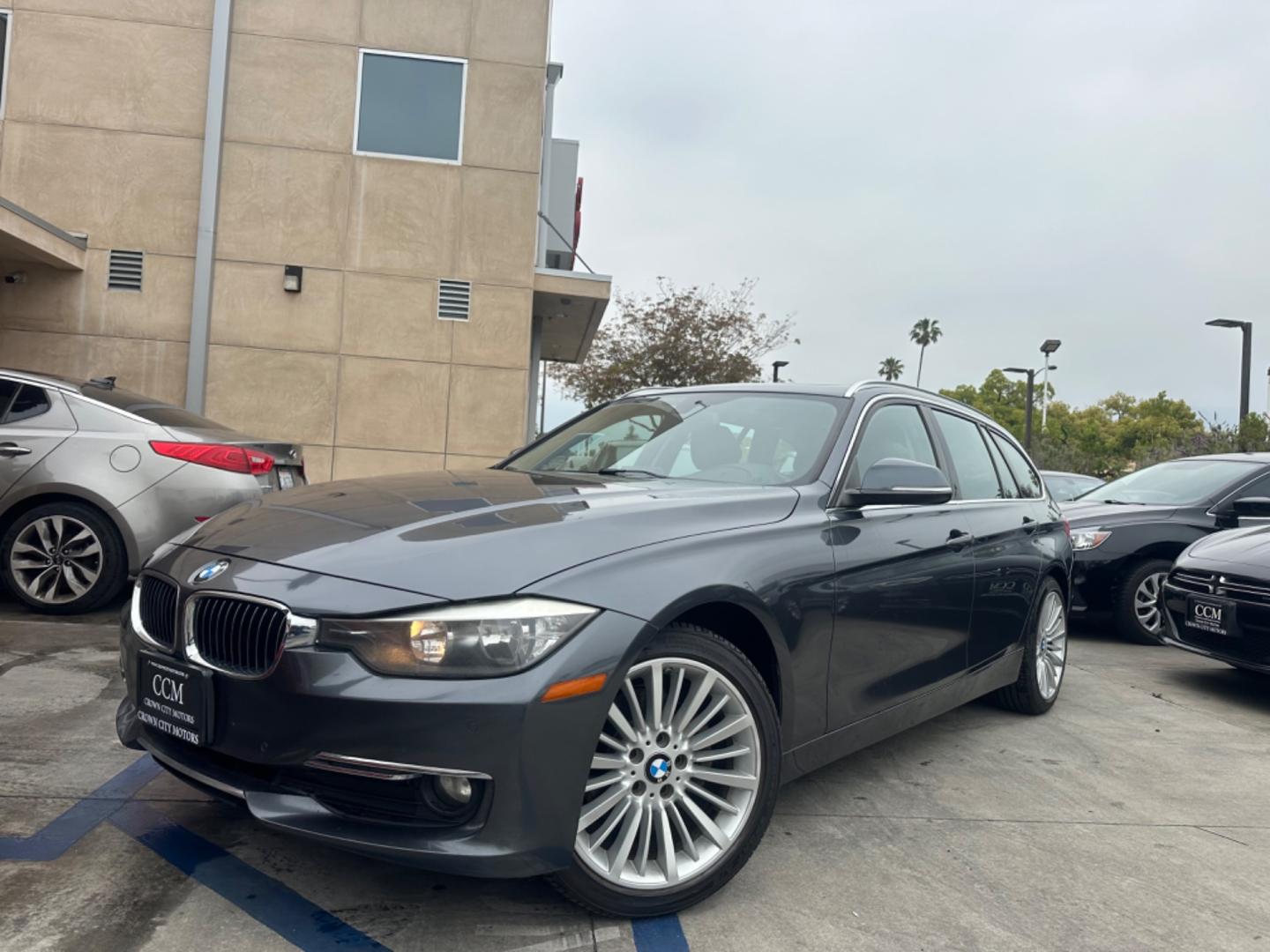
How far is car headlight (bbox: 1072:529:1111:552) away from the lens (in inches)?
309

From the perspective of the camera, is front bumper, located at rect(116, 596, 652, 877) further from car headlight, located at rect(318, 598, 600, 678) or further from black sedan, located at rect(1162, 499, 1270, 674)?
black sedan, located at rect(1162, 499, 1270, 674)

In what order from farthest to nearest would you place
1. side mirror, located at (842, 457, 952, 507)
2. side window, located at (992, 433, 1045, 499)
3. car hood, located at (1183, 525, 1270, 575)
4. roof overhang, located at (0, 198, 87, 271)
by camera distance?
1. roof overhang, located at (0, 198, 87, 271)
2. car hood, located at (1183, 525, 1270, 575)
3. side window, located at (992, 433, 1045, 499)
4. side mirror, located at (842, 457, 952, 507)

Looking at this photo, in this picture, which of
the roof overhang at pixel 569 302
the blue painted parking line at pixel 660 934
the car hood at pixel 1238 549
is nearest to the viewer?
the blue painted parking line at pixel 660 934

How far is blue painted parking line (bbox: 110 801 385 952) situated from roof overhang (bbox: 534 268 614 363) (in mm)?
9956

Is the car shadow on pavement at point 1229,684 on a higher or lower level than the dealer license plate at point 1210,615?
lower

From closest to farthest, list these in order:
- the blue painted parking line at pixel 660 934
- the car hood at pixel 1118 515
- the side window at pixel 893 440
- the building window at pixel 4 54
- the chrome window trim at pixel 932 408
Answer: the blue painted parking line at pixel 660 934
the chrome window trim at pixel 932 408
the side window at pixel 893 440
the car hood at pixel 1118 515
the building window at pixel 4 54

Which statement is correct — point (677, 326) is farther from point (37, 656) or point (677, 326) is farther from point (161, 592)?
point (161, 592)

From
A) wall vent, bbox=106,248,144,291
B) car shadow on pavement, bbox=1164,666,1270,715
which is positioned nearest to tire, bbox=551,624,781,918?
car shadow on pavement, bbox=1164,666,1270,715

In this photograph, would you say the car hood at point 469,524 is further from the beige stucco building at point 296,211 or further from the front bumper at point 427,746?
the beige stucco building at point 296,211

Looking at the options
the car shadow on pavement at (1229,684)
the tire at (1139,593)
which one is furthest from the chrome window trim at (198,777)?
the tire at (1139,593)

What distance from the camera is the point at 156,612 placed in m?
2.83

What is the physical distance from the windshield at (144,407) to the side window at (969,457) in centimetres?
453

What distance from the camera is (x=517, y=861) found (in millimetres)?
2336

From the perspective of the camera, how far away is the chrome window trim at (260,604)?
2371 mm
